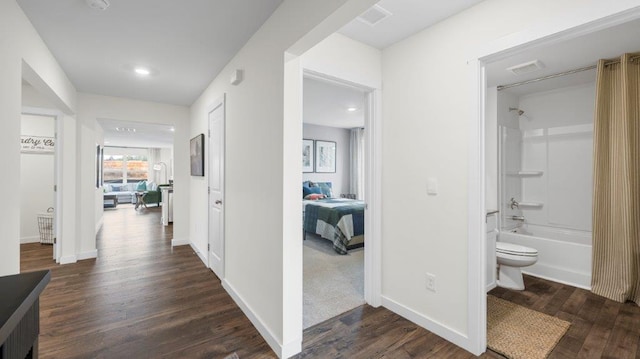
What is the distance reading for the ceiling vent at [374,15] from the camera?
1.89m

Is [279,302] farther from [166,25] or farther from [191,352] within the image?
[166,25]

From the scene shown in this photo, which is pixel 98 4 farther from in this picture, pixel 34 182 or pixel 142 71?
pixel 34 182

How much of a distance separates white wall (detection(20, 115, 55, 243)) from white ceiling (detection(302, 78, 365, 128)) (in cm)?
440

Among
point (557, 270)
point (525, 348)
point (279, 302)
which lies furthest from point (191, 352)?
point (557, 270)

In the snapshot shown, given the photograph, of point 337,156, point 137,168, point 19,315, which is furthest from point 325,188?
point 137,168

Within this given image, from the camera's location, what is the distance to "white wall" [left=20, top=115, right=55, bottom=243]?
452cm

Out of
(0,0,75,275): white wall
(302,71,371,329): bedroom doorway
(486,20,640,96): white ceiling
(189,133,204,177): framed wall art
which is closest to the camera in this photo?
(0,0,75,275): white wall

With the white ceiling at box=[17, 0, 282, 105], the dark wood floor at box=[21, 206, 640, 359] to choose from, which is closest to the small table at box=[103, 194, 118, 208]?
the dark wood floor at box=[21, 206, 640, 359]

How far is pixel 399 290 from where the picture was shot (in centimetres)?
233

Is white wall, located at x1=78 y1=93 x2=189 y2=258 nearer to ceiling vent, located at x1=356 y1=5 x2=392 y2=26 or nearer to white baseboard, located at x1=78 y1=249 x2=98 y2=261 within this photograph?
white baseboard, located at x1=78 y1=249 x2=98 y2=261

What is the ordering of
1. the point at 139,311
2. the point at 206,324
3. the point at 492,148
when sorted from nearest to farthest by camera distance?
1. the point at 206,324
2. the point at 139,311
3. the point at 492,148

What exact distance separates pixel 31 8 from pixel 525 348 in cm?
409

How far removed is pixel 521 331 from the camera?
6.82 feet

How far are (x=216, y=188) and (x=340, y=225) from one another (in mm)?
1859
